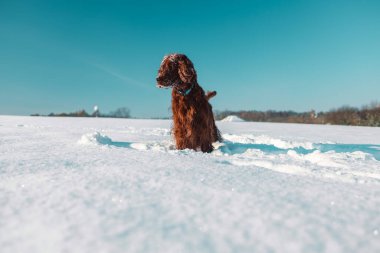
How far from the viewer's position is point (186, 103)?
415cm

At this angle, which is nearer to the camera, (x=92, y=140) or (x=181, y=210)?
(x=181, y=210)

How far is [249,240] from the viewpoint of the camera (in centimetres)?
115

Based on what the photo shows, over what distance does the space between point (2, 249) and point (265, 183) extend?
1.41 metres

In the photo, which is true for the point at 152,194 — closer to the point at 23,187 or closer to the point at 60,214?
the point at 60,214

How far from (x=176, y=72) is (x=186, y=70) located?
0.17m

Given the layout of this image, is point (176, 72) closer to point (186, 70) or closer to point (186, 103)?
point (186, 70)

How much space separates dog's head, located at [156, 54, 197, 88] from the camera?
13.3 feet

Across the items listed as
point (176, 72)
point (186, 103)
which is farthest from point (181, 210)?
point (176, 72)

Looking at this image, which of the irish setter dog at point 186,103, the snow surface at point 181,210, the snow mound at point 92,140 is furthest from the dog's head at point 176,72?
the snow surface at point 181,210

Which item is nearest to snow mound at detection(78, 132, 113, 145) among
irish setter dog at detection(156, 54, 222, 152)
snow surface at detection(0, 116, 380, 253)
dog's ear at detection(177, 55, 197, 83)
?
irish setter dog at detection(156, 54, 222, 152)

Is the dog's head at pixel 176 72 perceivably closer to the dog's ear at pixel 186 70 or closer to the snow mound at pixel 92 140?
the dog's ear at pixel 186 70

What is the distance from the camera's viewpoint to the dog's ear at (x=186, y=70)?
4.04 metres

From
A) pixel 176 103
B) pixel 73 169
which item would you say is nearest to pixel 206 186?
pixel 73 169

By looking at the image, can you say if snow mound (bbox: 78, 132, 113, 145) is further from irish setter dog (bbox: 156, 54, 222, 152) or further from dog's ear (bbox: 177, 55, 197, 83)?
dog's ear (bbox: 177, 55, 197, 83)
